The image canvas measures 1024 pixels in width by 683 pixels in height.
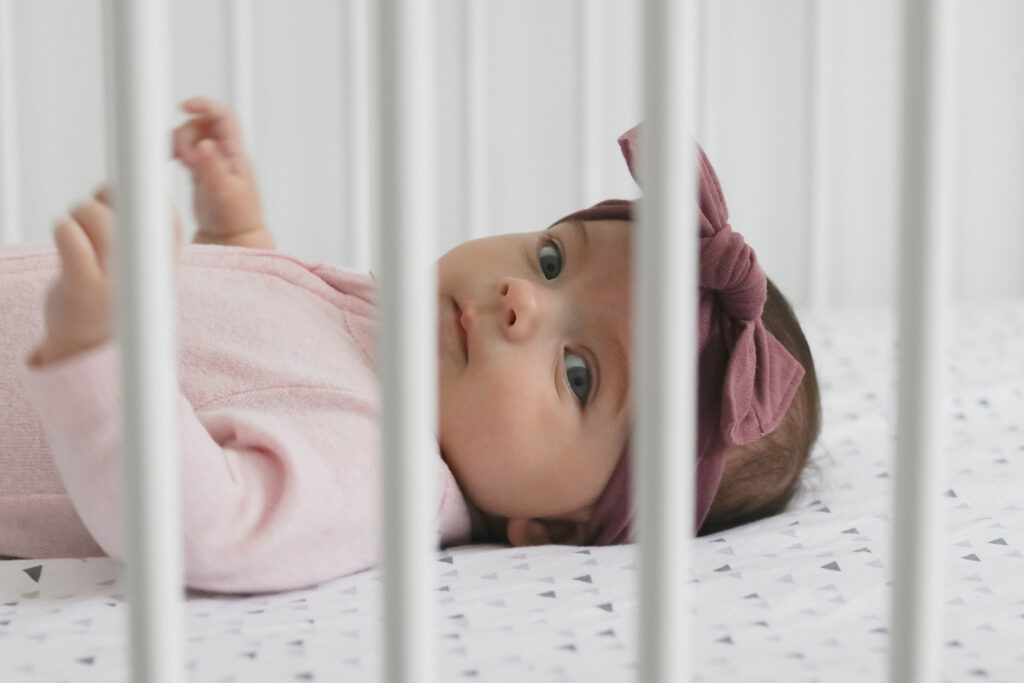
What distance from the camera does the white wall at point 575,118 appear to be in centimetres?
147

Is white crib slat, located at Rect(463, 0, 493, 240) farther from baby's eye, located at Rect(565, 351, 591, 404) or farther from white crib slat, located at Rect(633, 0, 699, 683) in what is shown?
white crib slat, located at Rect(633, 0, 699, 683)

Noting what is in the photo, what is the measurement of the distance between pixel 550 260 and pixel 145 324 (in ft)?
1.70

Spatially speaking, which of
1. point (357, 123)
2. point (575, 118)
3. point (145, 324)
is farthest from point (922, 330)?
point (575, 118)

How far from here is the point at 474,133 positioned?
Result: 4.50ft

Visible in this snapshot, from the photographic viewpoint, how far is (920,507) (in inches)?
17.1

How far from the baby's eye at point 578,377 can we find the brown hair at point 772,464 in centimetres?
12

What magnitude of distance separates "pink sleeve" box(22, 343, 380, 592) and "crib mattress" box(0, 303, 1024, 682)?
21 millimetres

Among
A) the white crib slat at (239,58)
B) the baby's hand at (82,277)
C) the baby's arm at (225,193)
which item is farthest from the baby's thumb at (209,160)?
the baby's hand at (82,277)

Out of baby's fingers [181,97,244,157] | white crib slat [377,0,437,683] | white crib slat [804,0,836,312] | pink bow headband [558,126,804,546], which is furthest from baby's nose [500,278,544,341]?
white crib slat [804,0,836,312]

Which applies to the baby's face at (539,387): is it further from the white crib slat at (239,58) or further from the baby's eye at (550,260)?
the white crib slat at (239,58)

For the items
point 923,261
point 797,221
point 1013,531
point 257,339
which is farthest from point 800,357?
point 797,221

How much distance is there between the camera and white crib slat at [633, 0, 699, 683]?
16.0 inches

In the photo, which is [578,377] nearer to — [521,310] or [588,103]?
[521,310]

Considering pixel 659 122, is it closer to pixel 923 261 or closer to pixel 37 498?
pixel 923 261
